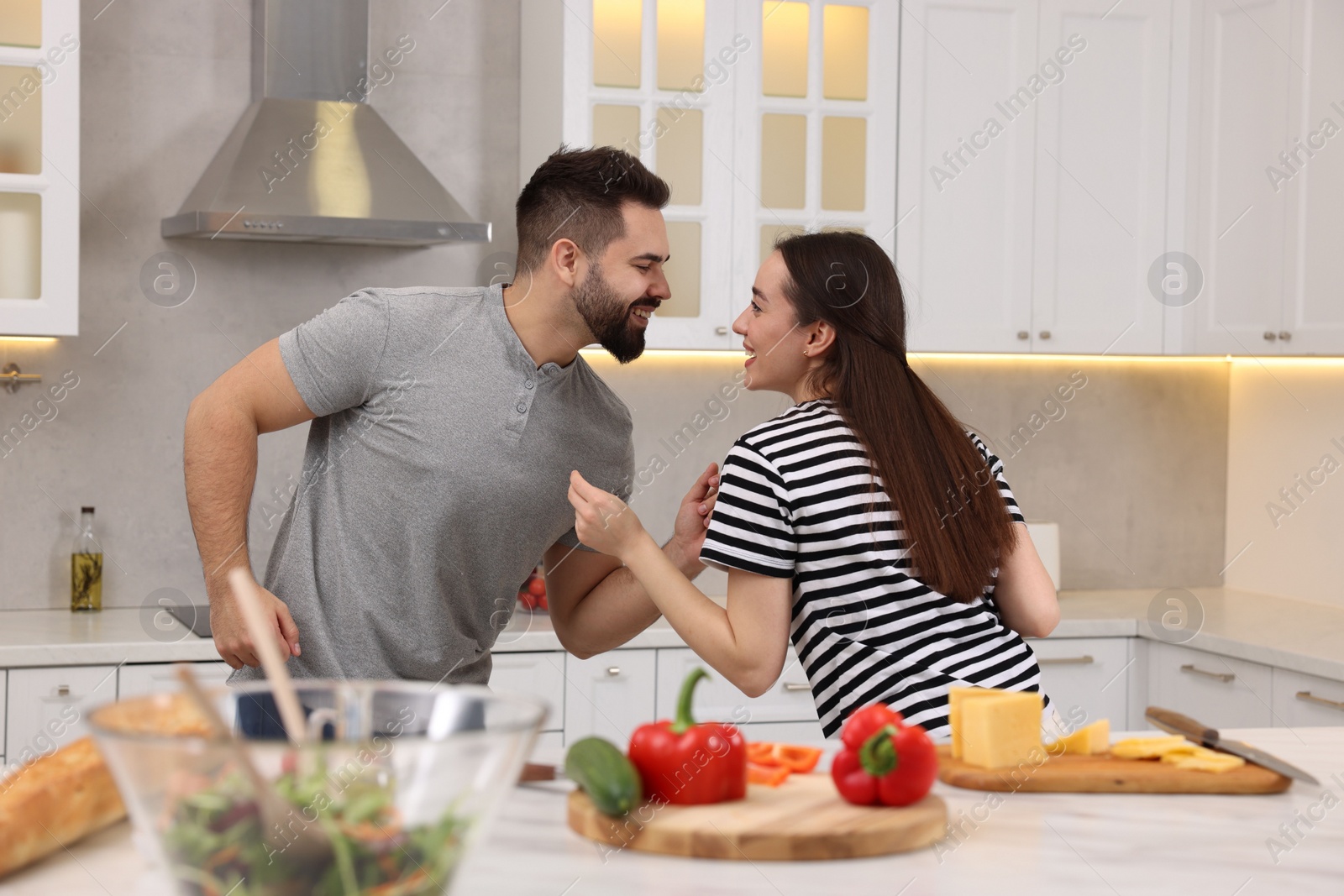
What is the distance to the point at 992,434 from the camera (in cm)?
367

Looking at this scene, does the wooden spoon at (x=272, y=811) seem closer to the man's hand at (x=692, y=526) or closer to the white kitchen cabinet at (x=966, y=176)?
the man's hand at (x=692, y=526)

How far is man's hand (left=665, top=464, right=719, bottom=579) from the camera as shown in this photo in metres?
1.83

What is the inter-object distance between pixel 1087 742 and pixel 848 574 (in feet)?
1.15

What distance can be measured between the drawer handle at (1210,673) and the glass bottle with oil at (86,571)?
8.43ft

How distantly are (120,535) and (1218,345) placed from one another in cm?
275

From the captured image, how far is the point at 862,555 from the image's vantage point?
5.05 feet

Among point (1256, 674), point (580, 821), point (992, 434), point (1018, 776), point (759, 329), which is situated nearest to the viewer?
point (580, 821)

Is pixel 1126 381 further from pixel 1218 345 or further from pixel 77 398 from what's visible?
pixel 77 398

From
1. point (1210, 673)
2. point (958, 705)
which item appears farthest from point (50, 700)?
point (1210, 673)

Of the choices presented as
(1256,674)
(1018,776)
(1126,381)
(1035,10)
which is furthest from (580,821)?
(1126,381)

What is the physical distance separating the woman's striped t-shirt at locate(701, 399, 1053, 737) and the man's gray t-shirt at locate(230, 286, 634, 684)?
453 mm

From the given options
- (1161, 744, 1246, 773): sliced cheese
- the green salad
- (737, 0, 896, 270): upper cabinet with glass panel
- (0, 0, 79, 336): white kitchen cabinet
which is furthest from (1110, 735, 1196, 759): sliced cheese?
(0, 0, 79, 336): white kitchen cabinet

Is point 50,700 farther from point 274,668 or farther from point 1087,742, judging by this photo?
point 274,668

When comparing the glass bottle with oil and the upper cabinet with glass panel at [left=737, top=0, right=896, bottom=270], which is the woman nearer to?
the upper cabinet with glass panel at [left=737, top=0, right=896, bottom=270]
